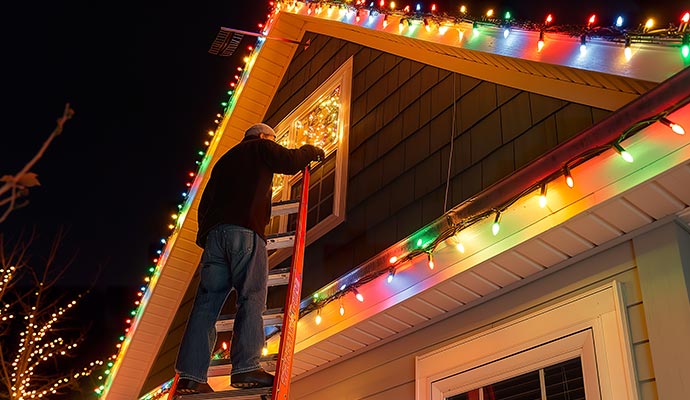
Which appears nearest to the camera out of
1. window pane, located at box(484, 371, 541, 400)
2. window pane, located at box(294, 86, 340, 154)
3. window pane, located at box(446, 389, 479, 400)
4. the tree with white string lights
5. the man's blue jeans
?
window pane, located at box(484, 371, 541, 400)

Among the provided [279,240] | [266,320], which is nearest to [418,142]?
[279,240]

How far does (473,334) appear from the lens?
12.0 ft

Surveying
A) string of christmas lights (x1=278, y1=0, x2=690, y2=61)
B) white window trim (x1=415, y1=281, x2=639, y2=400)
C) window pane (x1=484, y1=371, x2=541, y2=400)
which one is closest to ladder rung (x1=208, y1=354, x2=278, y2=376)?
white window trim (x1=415, y1=281, x2=639, y2=400)

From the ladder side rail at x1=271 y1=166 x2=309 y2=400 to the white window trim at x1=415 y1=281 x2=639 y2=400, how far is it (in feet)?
2.69

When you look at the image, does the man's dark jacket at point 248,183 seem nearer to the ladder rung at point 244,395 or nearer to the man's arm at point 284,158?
the man's arm at point 284,158

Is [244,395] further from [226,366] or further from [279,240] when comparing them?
[279,240]

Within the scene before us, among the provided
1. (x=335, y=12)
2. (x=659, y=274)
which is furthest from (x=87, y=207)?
(x=659, y=274)

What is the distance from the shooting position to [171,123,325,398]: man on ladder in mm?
3350

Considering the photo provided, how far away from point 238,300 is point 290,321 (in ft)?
1.01

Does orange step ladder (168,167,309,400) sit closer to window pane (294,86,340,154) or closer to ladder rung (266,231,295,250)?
ladder rung (266,231,295,250)

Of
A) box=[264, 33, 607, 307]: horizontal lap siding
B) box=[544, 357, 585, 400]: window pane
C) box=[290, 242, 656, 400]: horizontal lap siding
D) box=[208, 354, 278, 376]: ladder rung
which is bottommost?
box=[544, 357, 585, 400]: window pane

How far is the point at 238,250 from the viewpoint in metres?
3.56

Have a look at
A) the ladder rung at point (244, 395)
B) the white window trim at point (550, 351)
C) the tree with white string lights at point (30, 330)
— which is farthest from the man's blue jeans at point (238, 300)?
the tree with white string lights at point (30, 330)

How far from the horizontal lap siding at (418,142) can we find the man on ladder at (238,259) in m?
0.94
